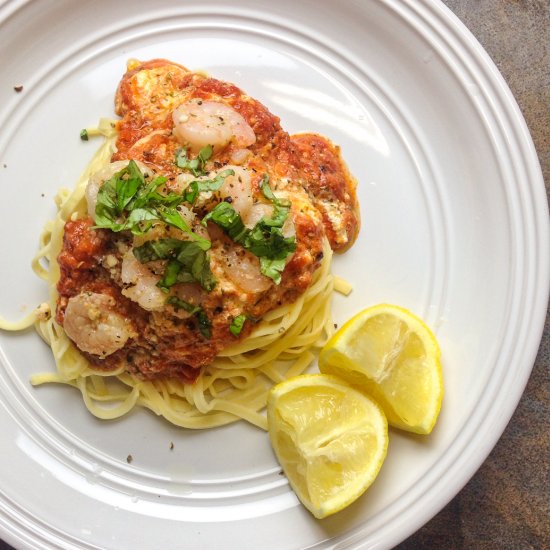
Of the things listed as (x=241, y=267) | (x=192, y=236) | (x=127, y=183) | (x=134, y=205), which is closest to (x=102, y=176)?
(x=127, y=183)

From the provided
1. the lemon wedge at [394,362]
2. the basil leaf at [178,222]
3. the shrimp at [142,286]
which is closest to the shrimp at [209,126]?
the basil leaf at [178,222]

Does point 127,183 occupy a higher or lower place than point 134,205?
higher

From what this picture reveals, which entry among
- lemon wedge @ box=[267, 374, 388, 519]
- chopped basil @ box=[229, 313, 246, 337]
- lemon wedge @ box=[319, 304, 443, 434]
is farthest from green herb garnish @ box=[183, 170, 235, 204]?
lemon wedge @ box=[267, 374, 388, 519]

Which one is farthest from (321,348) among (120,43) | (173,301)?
(120,43)

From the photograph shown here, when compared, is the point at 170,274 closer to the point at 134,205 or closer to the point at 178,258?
the point at 178,258

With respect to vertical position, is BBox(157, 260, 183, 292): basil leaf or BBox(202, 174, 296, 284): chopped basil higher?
BBox(202, 174, 296, 284): chopped basil

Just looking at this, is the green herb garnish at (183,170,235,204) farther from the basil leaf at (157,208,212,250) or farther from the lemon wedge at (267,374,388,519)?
the lemon wedge at (267,374,388,519)
